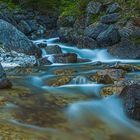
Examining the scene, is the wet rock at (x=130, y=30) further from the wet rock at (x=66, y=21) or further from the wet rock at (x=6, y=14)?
the wet rock at (x=6, y=14)

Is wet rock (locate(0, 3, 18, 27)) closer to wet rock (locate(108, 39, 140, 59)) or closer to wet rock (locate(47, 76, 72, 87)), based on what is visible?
wet rock (locate(108, 39, 140, 59))

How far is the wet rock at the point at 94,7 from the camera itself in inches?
765

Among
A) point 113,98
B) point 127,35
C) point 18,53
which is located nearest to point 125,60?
point 127,35

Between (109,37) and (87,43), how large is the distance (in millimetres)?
1247

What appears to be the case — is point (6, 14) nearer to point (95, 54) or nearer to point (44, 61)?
point (95, 54)

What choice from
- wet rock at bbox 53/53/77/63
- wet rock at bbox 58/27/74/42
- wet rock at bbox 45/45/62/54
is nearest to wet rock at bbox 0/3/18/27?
wet rock at bbox 58/27/74/42

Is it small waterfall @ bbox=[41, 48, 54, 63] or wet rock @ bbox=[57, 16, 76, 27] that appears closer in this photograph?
small waterfall @ bbox=[41, 48, 54, 63]

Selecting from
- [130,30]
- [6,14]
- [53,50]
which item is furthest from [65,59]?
[6,14]

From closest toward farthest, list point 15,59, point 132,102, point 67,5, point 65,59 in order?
point 132,102
point 15,59
point 65,59
point 67,5

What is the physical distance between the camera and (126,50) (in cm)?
1586

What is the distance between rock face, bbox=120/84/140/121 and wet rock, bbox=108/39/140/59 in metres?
8.14

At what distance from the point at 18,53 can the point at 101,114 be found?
7889 millimetres

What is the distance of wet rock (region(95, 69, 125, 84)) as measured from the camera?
9.77 meters

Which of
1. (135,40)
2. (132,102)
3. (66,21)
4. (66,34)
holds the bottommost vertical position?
(132,102)
